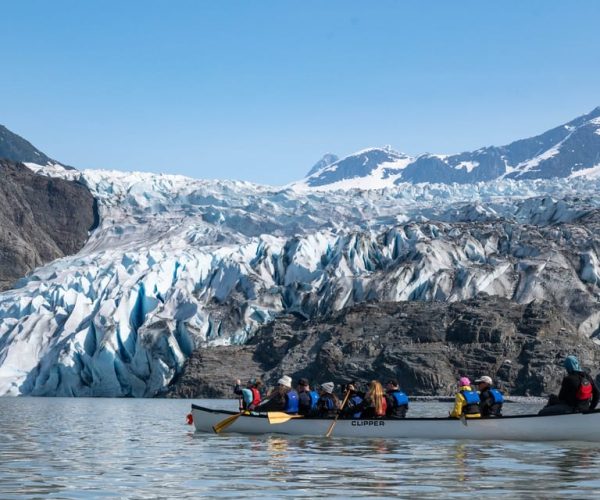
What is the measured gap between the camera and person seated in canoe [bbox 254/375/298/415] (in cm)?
2639

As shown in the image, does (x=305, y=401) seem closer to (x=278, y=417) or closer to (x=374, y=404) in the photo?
(x=278, y=417)

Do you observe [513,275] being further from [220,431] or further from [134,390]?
[220,431]

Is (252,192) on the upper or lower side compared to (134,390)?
upper

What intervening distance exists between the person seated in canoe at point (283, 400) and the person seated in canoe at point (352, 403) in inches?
55.0

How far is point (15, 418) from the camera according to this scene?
1551 inches

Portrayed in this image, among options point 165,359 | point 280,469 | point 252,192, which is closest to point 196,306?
point 165,359

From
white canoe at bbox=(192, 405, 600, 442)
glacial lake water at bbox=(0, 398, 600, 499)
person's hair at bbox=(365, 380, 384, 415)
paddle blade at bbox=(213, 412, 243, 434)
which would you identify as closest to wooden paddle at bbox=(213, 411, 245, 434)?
paddle blade at bbox=(213, 412, 243, 434)

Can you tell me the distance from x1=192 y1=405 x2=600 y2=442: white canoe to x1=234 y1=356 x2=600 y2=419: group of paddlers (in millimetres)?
330

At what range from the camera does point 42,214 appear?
142875 millimetres

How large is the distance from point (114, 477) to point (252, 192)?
120364mm

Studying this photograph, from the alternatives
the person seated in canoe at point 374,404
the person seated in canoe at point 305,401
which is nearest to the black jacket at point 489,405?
the person seated in canoe at point 374,404

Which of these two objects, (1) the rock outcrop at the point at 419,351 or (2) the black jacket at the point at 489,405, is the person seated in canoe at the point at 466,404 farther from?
(1) the rock outcrop at the point at 419,351

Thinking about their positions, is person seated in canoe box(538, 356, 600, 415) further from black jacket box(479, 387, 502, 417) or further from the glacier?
the glacier

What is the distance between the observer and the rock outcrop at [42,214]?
131m
